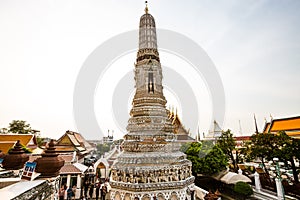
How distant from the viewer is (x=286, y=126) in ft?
62.5

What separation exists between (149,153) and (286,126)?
18.0m

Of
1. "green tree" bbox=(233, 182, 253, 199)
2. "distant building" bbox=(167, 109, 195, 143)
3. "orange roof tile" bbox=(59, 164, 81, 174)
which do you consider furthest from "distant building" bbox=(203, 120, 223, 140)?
"orange roof tile" bbox=(59, 164, 81, 174)

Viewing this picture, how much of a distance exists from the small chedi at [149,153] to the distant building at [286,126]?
48.9 ft

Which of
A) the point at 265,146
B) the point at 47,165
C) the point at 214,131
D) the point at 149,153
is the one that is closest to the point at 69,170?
the point at 149,153

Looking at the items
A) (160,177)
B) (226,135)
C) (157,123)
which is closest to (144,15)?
(157,123)

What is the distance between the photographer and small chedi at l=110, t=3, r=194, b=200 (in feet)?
25.0

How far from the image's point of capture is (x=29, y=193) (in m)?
2.52

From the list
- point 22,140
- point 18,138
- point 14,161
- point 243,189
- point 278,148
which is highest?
point 18,138

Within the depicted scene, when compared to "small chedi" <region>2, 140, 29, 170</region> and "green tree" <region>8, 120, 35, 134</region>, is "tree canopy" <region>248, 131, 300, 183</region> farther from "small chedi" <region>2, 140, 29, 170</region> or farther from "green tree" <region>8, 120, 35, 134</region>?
"green tree" <region>8, 120, 35, 134</region>

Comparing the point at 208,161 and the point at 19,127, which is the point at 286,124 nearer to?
the point at 208,161

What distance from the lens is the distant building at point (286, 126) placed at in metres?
17.6

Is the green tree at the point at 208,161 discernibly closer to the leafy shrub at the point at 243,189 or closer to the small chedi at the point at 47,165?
the leafy shrub at the point at 243,189

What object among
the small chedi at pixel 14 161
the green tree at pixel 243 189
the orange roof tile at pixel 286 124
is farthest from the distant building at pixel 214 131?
the small chedi at pixel 14 161

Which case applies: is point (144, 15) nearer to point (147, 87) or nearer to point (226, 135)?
point (147, 87)
